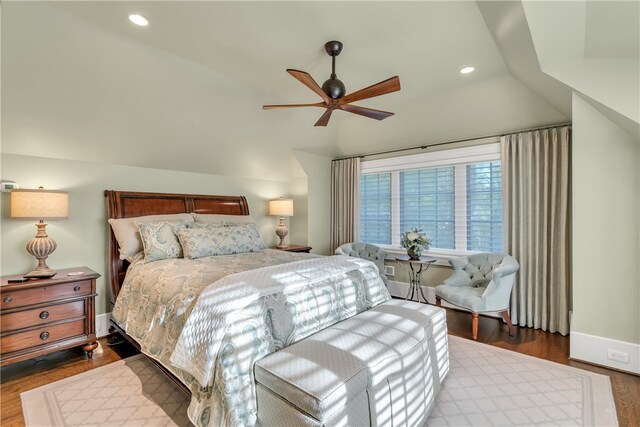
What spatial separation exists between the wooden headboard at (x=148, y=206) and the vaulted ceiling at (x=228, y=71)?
41cm

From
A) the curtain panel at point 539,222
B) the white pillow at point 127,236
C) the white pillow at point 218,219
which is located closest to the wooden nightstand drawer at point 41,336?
the white pillow at point 127,236

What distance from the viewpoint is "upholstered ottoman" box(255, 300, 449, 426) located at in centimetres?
142

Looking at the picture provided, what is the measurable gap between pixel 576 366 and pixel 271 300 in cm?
270

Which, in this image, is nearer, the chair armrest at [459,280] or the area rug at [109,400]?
the area rug at [109,400]

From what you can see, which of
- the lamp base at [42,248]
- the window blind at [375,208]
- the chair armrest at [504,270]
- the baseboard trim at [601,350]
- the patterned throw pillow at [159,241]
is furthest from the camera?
the window blind at [375,208]

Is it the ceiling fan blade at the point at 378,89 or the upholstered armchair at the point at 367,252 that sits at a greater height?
the ceiling fan blade at the point at 378,89

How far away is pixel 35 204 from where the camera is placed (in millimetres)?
2555

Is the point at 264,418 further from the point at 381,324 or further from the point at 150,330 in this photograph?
the point at 150,330

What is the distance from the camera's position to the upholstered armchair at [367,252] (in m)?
4.45

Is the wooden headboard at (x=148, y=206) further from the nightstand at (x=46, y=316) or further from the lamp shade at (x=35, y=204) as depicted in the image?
the lamp shade at (x=35, y=204)

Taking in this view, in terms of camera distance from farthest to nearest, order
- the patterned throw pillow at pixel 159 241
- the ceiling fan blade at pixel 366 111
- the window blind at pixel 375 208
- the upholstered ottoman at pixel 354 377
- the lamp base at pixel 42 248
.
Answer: the window blind at pixel 375 208
the patterned throw pillow at pixel 159 241
the ceiling fan blade at pixel 366 111
the lamp base at pixel 42 248
the upholstered ottoman at pixel 354 377

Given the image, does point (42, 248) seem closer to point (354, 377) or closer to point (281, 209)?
point (281, 209)

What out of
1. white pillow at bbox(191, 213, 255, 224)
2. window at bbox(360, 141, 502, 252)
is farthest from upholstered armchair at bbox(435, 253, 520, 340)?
white pillow at bbox(191, 213, 255, 224)

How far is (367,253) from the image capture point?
459cm
